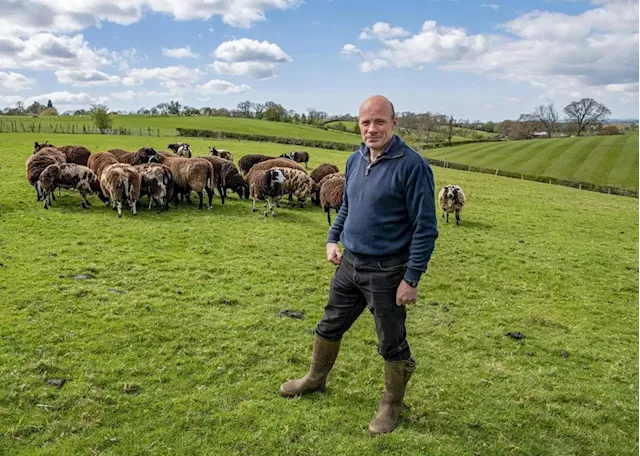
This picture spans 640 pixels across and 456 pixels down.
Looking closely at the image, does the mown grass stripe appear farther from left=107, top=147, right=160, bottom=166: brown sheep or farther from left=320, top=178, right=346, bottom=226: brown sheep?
left=107, top=147, right=160, bottom=166: brown sheep

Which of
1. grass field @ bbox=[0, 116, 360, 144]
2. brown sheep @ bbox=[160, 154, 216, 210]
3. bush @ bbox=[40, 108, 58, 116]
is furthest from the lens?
bush @ bbox=[40, 108, 58, 116]

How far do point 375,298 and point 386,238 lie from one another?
548mm

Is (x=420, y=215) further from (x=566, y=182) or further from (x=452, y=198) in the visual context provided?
(x=566, y=182)

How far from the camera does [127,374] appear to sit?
4.75m

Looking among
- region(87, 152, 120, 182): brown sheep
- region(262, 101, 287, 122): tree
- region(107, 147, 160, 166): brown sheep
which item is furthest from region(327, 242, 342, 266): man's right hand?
region(262, 101, 287, 122): tree

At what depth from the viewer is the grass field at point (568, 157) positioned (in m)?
43.9

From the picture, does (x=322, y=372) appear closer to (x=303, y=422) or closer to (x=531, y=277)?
(x=303, y=422)

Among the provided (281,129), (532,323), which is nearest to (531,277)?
(532,323)

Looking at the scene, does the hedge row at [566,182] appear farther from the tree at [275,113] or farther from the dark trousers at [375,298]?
the tree at [275,113]

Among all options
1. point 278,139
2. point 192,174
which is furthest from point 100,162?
point 278,139

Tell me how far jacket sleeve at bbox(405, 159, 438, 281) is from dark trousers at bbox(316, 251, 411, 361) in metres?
0.22

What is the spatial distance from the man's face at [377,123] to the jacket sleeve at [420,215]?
40 centimetres

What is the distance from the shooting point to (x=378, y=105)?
3623mm

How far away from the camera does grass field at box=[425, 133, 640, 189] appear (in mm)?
43866
